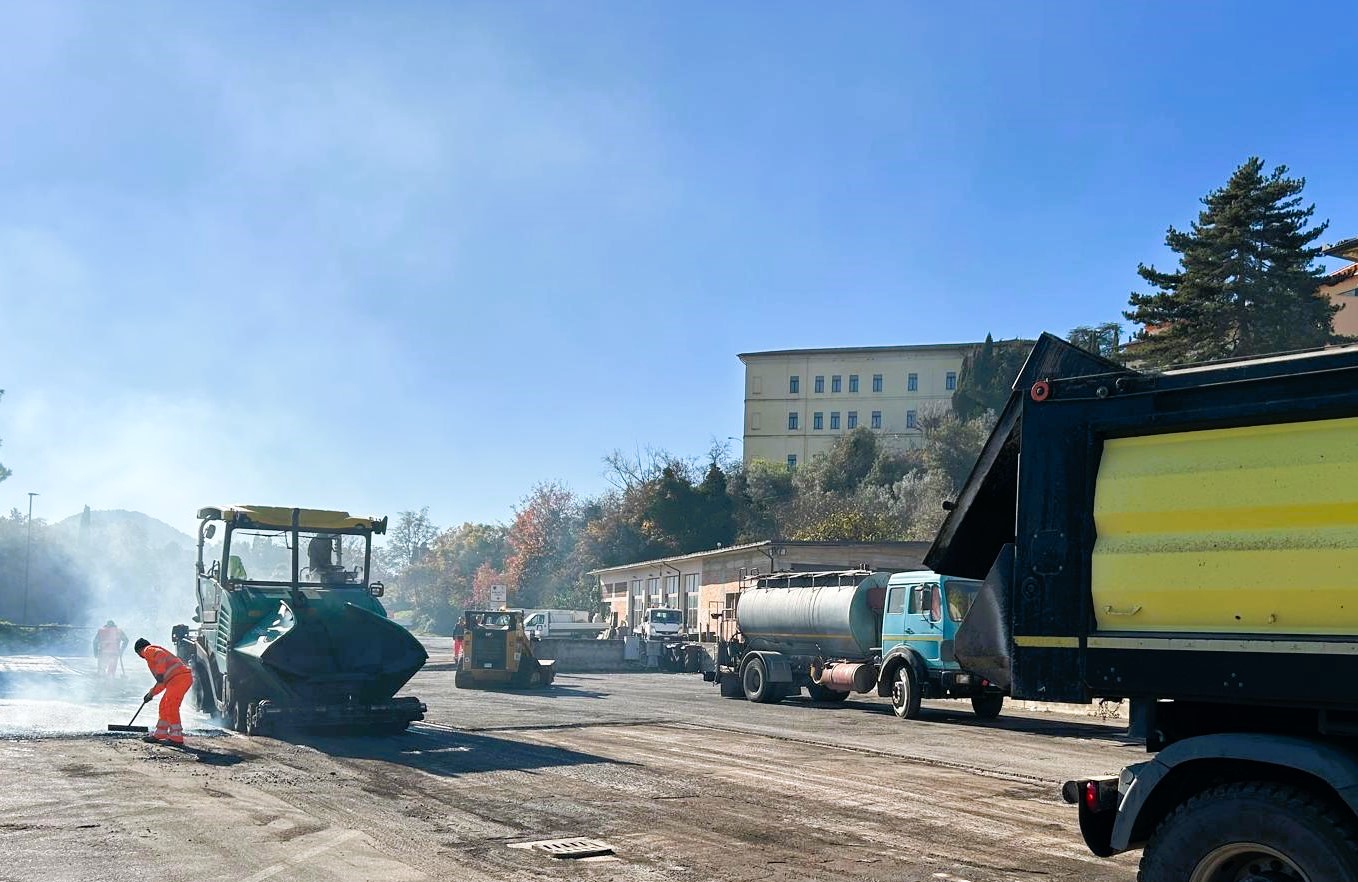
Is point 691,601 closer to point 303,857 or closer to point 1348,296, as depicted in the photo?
point 1348,296

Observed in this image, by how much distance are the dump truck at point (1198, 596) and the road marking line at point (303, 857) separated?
4.74 metres

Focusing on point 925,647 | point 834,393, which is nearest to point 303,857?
point 925,647

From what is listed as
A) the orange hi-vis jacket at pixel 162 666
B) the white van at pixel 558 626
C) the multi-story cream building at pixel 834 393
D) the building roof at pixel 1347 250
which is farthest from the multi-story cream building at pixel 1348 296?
the orange hi-vis jacket at pixel 162 666

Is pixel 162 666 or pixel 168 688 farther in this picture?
pixel 162 666

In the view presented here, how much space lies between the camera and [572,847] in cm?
872

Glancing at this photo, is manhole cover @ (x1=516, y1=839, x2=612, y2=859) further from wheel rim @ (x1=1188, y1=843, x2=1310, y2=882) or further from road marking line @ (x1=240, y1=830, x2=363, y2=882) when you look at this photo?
wheel rim @ (x1=1188, y1=843, x2=1310, y2=882)

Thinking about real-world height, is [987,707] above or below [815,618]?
below

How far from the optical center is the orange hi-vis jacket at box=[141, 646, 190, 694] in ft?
49.6

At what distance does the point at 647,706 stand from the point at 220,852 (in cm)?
1529

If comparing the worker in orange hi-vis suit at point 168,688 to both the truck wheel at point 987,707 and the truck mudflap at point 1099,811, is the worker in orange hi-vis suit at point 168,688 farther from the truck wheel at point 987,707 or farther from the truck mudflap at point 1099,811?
the truck wheel at point 987,707

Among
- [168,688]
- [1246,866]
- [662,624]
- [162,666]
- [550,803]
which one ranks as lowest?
[550,803]

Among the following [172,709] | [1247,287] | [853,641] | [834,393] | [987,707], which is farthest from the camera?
[834,393]

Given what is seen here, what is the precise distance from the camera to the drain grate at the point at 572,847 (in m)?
8.48

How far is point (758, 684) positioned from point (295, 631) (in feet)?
39.8
